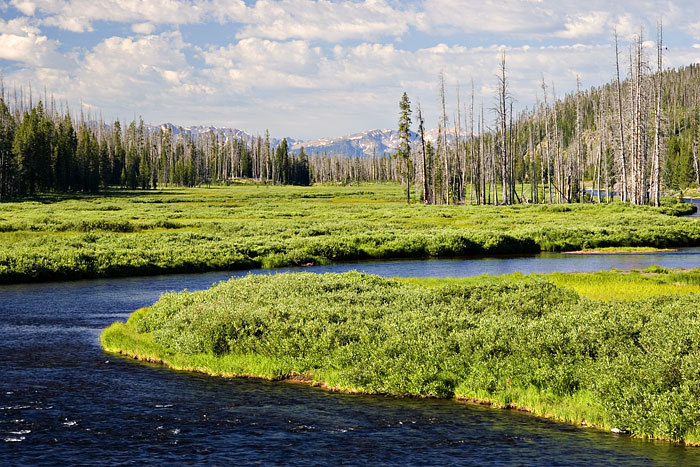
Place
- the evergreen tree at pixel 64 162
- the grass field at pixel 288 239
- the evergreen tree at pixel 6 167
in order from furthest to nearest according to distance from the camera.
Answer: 1. the evergreen tree at pixel 64 162
2. the evergreen tree at pixel 6 167
3. the grass field at pixel 288 239

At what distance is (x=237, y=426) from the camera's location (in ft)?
49.9

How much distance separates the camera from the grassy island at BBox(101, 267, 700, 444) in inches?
586

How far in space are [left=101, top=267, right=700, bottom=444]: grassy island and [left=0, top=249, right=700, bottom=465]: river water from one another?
59 cm

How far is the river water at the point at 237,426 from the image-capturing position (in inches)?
521

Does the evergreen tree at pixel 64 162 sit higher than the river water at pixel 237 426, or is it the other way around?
the evergreen tree at pixel 64 162

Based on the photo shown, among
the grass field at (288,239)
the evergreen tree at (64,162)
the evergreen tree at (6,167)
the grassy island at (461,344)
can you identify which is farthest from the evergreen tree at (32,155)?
the grassy island at (461,344)

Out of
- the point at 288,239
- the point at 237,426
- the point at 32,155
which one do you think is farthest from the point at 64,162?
the point at 237,426

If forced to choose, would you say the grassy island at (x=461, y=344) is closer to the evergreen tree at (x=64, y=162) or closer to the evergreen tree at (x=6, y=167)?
the evergreen tree at (x=6, y=167)

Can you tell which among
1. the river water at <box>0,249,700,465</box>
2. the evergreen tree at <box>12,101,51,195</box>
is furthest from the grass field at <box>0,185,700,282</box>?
the evergreen tree at <box>12,101,51,195</box>

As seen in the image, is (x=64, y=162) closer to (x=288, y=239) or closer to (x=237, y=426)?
(x=288, y=239)

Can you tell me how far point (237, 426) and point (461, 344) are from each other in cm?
667

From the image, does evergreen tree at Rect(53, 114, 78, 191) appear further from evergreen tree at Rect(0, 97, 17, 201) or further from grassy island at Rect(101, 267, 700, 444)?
grassy island at Rect(101, 267, 700, 444)

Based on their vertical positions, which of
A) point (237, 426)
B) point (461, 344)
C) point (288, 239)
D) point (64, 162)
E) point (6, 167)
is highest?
point (64, 162)

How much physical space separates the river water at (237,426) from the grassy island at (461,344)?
594 millimetres
